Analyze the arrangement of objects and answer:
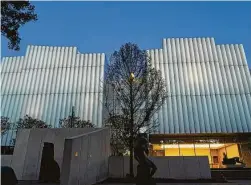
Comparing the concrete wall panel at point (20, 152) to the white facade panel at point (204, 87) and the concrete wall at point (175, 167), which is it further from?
the white facade panel at point (204, 87)

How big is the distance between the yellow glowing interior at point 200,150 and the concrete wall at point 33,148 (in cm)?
1803

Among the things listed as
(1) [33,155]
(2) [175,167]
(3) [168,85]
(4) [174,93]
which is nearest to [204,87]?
(4) [174,93]

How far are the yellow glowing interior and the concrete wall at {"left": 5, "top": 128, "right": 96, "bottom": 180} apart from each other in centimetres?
1803

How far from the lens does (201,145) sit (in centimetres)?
2897

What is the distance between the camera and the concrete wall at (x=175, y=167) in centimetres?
1341

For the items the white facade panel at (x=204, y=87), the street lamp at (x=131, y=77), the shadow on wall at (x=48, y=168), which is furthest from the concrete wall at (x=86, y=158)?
the white facade panel at (x=204, y=87)

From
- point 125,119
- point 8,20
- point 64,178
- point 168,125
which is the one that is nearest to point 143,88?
point 125,119

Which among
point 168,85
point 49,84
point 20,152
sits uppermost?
point 49,84

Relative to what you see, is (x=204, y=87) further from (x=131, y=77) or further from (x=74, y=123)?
(x=131, y=77)

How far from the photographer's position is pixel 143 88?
1596 centimetres

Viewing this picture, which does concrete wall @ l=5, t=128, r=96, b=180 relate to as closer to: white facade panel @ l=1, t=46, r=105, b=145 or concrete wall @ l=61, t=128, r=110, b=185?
concrete wall @ l=61, t=128, r=110, b=185

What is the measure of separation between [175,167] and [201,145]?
16754 mm

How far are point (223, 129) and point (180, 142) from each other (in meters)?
5.28

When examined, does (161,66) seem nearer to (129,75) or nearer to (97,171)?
(129,75)
